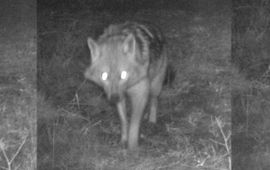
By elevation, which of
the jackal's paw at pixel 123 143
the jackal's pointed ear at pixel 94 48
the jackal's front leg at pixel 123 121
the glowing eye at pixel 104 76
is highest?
the jackal's pointed ear at pixel 94 48

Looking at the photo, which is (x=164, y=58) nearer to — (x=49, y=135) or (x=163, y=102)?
(x=163, y=102)

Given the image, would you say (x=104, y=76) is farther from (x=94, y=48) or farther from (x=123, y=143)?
(x=123, y=143)

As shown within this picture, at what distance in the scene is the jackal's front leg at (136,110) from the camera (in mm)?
4652

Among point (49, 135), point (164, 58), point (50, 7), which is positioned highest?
point (50, 7)

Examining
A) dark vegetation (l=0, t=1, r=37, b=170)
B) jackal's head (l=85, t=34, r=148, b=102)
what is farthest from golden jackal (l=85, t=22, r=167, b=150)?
dark vegetation (l=0, t=1, r=37, b=170)

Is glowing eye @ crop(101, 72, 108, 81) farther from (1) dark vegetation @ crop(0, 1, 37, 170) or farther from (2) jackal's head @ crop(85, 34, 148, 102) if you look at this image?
(1) dark vegetation @ crop(0, 1, 37, 170)

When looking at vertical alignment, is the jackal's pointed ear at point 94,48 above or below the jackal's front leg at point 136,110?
above

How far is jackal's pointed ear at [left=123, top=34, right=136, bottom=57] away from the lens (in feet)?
15.1

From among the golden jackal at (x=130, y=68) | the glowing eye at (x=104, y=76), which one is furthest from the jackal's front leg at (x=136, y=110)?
the glowing eye at (x=104, y=76)

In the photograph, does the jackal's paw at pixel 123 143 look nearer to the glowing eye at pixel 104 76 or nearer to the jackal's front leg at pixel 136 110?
the jackal's front leg at pixel 136 110

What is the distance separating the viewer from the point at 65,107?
15.7ft

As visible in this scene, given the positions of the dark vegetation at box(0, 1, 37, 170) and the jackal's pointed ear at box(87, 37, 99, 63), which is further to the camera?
the dark vegetation at box(0, 1, 37, 170)

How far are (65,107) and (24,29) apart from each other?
2.35 feet

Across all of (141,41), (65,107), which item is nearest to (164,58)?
(141,41)
